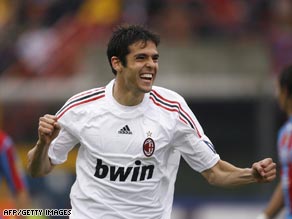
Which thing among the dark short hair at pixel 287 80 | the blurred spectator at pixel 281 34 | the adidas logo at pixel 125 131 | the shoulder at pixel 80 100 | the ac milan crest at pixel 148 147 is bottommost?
the ac milan crest at pixel 148 147

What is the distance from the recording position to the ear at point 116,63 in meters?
7.31

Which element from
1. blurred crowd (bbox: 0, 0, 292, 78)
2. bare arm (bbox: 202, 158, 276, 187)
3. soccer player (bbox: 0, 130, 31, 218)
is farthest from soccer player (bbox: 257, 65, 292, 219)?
blurred crowd (bbox: 0, 0, 292, 78)

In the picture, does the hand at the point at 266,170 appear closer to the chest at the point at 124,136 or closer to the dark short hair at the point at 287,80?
the chest at the point at 124,136

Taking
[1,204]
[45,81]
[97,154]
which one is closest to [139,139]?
[97,154]

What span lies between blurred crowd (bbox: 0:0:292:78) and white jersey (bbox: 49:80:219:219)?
9465mm

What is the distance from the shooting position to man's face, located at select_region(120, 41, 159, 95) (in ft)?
23.2

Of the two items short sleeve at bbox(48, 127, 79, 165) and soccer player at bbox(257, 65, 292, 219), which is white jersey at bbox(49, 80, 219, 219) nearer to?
A: short sleeve at bbox(48, 127, 79, 165)

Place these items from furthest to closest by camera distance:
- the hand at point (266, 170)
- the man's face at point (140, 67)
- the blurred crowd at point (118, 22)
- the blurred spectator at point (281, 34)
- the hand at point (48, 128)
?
1. the blurred crowd at point (118, 22)
2. the blurred spectator at point (281, 34)
3. the man's face at point (140, 67)
4. the hand at point (48, 128)
5. the hand at point (266, 170)

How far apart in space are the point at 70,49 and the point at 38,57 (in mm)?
604

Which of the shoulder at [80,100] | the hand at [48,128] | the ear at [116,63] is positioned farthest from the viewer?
the ear at [116,63]

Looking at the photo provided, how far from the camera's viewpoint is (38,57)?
1722 centimetres

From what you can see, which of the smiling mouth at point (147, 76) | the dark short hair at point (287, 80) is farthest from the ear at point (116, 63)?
the dark short hair at point (287, 80)

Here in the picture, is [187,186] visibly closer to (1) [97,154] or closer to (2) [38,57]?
(2) [38,57]

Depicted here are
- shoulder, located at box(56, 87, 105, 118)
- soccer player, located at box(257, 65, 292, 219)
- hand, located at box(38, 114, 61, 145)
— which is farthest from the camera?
soccer player, located at box(257, 65, 292, 219)
